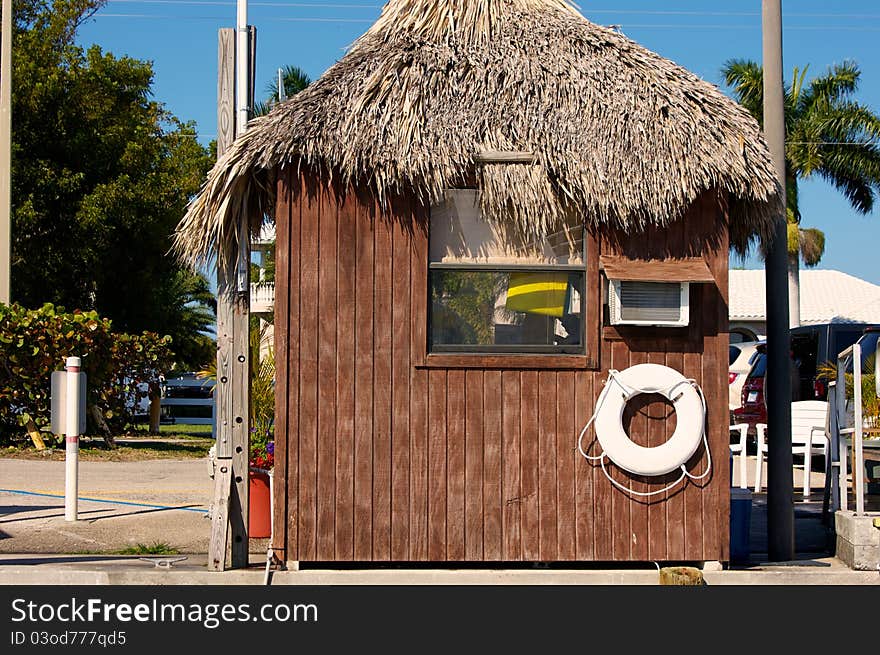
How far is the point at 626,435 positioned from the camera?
713cm

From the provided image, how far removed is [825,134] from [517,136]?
82.7 ft

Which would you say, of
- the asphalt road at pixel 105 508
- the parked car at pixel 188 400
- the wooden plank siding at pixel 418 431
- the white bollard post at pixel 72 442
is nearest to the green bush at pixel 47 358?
the asphalt road at pixel 105 508

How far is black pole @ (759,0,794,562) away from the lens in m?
7.89

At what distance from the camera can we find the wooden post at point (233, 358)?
23.5 ft

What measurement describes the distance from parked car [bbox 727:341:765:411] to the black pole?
A: 9.51m

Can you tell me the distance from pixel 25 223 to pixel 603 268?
16381mm

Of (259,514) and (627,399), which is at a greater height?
(627,399)

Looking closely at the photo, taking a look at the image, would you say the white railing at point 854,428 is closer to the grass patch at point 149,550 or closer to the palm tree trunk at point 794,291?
the grass patch at point 149,550

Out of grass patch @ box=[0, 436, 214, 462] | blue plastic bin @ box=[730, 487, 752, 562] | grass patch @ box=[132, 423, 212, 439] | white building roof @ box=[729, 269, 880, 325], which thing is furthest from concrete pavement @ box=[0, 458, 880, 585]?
white building roof @ box=[729, 269, 880, 325]

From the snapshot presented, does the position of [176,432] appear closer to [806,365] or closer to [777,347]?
[806,365]

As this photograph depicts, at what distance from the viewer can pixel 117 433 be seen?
20922 millimetres

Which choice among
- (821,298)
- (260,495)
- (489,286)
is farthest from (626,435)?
(821,298)

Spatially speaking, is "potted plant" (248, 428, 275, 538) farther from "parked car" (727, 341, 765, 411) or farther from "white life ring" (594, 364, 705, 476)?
"parked car" (727, 341, 765, 411)

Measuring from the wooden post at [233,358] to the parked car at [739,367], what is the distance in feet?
38.5
